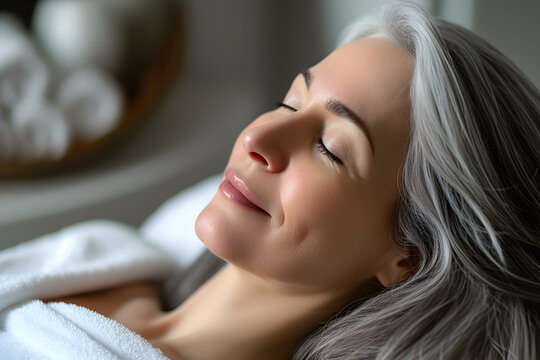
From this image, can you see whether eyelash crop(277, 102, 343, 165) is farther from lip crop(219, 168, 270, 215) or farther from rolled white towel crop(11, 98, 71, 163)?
rolled white towel crop(11, 98, 71, 163)

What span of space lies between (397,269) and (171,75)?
3.34ft

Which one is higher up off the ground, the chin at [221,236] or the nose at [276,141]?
the nose at [276,141]

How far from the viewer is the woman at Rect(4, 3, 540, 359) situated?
0.68m

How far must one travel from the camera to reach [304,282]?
2.41ft

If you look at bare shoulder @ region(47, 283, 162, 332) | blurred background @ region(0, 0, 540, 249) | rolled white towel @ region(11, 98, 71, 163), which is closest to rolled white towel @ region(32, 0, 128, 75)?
blurred background @ region(0, 0, 540, 249)

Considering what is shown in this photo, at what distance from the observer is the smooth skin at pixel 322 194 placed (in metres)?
0.70

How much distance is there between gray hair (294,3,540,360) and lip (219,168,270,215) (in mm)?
195

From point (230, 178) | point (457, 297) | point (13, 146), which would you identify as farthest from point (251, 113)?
point (457, 297)

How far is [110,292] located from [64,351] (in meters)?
0.23

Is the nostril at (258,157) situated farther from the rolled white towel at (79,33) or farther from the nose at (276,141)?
the rolled white towel at (79,33)

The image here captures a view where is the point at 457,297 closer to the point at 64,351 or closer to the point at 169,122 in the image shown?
the point at 64,351

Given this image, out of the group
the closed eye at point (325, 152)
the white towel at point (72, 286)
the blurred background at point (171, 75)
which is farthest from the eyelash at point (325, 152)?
the blurred background at point (171, 75)

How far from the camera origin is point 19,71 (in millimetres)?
1301

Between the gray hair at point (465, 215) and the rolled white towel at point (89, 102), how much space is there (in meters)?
0.89
